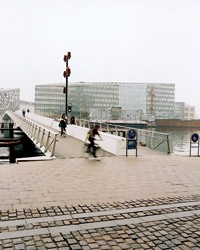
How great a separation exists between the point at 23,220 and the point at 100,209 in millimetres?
1494

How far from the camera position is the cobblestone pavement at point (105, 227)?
448 cm

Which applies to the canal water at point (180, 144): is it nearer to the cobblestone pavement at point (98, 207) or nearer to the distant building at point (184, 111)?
the cobblestone pavement at point (98, 207)

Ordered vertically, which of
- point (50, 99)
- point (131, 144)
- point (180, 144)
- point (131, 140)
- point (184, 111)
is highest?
point (50, 99)

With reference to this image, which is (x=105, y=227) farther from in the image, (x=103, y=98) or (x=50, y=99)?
(x=50, y=99)

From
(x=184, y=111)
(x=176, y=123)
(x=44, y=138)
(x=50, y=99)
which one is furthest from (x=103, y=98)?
(x=44, y=138)

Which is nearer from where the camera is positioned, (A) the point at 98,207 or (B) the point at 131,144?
(A) the point at 98,207

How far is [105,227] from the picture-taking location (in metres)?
5.11

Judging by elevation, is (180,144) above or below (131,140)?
below

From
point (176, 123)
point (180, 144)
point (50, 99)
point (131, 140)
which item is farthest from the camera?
point (50, 99)

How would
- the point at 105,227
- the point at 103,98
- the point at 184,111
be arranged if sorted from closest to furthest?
the point at 105,227, the point at 103,98, the point at 184,111

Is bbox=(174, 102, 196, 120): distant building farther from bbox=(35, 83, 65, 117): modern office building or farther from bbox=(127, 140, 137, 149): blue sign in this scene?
bbox=(127, 140, 137, 149): blue sign

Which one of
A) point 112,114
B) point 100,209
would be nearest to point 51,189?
point 100,209

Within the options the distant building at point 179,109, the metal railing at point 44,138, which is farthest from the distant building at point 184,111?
the metal railing at point 44,138

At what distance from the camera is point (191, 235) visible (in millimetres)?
4902
